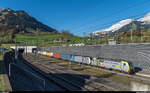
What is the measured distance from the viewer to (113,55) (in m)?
29.1

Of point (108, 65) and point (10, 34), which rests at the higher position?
point (10, 34)

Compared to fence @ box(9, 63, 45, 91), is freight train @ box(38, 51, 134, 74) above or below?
above

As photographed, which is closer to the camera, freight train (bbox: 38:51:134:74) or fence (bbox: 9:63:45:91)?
fence (bbox: 9:63:45:91)

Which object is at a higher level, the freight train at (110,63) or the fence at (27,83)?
the freight train at (110,63)

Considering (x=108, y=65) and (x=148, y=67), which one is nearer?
(x=148, y=67)

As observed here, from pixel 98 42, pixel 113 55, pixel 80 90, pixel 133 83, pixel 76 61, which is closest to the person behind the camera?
pixel 133 83

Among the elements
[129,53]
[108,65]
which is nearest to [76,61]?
[108,65]

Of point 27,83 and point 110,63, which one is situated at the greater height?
point 110,63

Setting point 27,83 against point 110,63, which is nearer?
point 27,83

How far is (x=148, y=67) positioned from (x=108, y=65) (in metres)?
7.23

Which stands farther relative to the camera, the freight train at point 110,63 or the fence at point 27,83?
the freight train at point 110,63

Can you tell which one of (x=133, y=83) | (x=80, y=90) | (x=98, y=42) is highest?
(x=98, y=42)

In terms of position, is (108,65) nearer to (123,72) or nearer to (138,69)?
(123,72)

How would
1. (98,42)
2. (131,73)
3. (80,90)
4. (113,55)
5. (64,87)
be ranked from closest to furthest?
(80,90) < (64,87) < (131,73) < (113,55) < (98,42)
